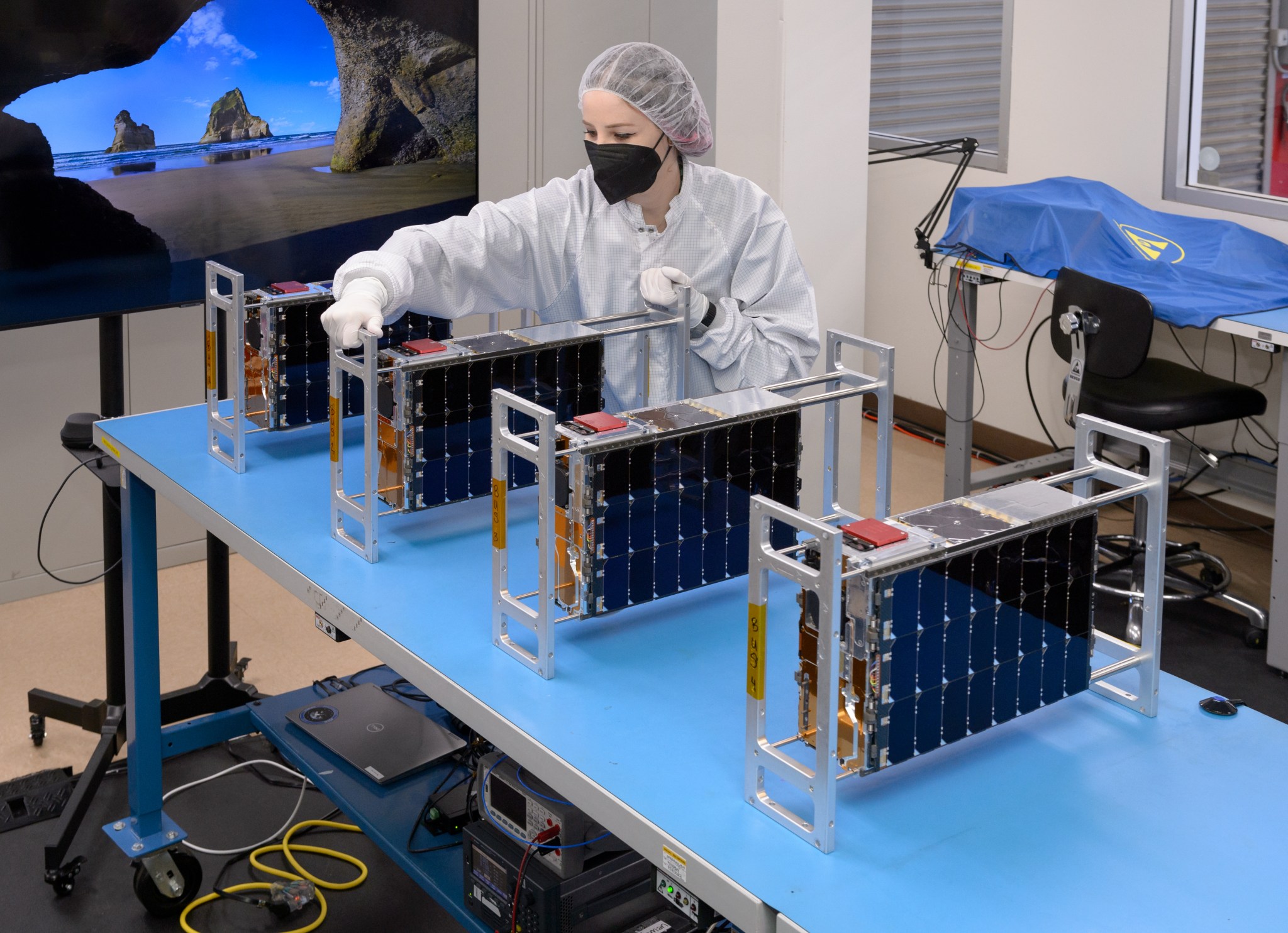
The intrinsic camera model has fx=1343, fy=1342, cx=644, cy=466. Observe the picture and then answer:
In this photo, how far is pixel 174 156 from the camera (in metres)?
3.52

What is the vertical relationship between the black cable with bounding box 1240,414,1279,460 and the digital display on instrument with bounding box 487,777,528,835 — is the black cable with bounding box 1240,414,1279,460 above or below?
above

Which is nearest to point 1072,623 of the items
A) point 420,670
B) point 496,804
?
point 420,670

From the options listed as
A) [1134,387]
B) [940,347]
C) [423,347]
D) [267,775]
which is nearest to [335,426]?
[423,347]

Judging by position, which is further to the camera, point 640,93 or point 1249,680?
point 1249,680

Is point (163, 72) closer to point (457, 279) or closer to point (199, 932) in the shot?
point (457, 279)

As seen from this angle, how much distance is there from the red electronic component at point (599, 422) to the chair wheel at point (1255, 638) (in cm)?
247

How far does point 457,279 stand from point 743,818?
3.98 feet

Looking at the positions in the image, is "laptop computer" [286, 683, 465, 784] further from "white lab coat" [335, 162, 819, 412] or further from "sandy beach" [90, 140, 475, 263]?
"sandy beach" [90, 140, 475, 263]

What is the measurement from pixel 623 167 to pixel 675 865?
1295 millimetres

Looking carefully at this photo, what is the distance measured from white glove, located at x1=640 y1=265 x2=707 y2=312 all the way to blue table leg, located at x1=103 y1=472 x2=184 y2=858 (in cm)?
100

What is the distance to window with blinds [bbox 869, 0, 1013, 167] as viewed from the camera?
4750 millimetres

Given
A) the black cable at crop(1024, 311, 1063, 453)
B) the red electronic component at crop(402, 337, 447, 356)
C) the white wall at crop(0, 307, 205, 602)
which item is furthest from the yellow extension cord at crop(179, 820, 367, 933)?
the black cable at crop(1024, 311, 1063, 453)

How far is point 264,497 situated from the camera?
Result: 2184 mm

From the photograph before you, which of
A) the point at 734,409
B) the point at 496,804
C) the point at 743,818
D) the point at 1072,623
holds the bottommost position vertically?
the point at 496,804
